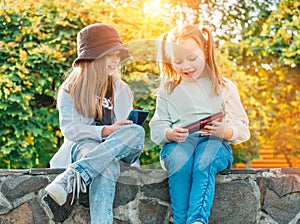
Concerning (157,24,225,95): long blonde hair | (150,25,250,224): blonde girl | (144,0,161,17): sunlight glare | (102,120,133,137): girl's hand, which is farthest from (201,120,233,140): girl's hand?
(144,0,161,17): sunlight glare

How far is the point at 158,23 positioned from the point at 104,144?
2.70 meters

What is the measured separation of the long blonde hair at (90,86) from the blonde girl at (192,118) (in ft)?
0.85

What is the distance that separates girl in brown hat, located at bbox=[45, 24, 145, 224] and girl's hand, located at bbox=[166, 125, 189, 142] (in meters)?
0.13

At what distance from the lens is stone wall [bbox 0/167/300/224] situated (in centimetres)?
282

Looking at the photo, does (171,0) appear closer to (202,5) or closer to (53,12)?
(202,5)

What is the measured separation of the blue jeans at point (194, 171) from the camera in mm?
2584

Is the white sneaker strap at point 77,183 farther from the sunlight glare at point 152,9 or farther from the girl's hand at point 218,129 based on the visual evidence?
the sunlight glare at point 152,9

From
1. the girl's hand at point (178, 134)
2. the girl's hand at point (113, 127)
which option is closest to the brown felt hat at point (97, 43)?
the girl's hand at point (113, 127)

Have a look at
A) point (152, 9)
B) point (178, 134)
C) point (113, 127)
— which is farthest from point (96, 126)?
point (152, 9)

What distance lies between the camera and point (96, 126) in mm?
2789

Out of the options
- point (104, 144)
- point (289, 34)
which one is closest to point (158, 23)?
point (289, 34)

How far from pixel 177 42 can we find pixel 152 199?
29.4 inches

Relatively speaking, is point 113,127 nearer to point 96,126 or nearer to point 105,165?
point 96,126

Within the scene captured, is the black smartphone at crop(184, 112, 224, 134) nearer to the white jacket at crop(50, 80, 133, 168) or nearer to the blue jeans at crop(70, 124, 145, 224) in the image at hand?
the blue jeans at crop(70, 124, 145, 224)
